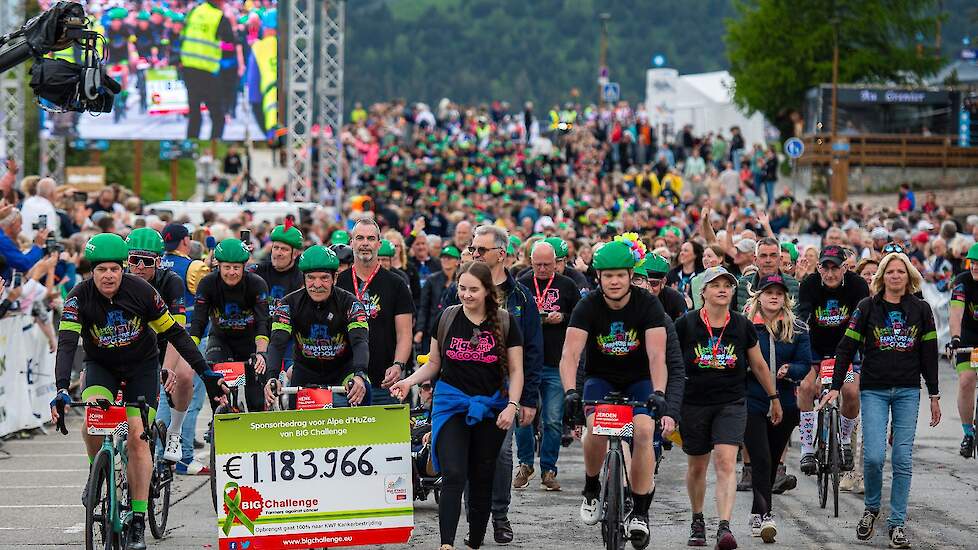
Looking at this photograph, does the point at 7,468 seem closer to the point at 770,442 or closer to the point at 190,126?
the point at 770,442

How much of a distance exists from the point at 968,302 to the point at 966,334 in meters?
0.29

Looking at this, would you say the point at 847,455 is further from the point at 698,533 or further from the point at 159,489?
the point at 159,489

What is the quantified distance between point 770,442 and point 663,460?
3.48m

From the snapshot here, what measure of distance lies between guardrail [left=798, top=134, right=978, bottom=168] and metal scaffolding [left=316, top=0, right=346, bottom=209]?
72.7 ft

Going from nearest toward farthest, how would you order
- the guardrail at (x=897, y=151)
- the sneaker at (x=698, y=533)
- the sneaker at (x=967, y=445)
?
the sneaker at (x=698, y=533), the sneaker at (x=967, y=445), the guardrail at (x=897, y=151)

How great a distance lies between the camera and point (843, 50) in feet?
222

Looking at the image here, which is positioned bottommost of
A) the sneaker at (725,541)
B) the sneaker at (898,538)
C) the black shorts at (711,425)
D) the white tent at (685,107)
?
the sneaker at (898,538)

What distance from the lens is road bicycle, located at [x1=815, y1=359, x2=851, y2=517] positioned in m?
12.2

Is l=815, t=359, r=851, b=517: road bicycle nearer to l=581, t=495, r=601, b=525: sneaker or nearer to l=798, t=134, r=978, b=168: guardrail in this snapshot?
l=581, t=495, r=601, b=525: sneaker

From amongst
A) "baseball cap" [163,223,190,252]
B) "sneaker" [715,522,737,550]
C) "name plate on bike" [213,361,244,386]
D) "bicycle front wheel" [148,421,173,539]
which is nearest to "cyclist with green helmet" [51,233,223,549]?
"bicycle front wheel" [148,421,173,539]

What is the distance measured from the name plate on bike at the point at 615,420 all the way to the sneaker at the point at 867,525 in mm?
2294

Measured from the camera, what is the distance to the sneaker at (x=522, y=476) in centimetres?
1348

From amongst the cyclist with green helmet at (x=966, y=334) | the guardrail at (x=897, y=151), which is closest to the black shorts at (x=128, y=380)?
the cyclist with green helmet at (x=966, y=334)

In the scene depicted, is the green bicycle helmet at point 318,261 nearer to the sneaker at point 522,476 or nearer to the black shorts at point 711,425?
the black shorts at point 711,425
